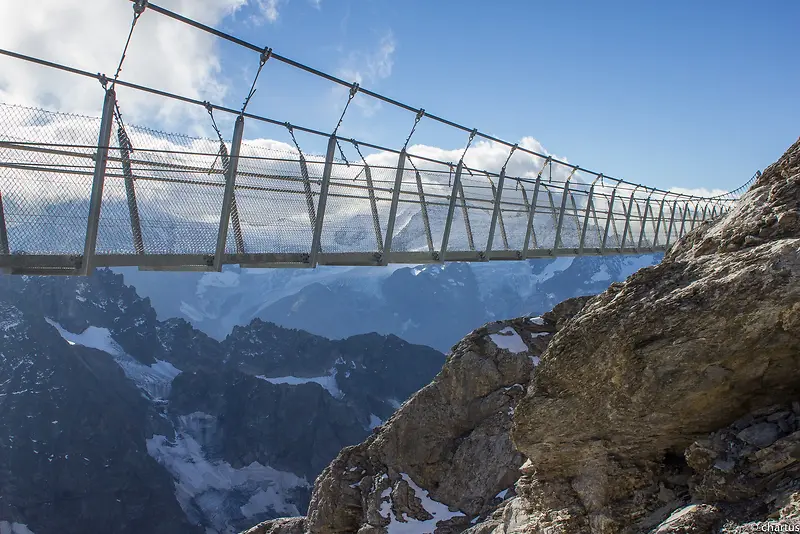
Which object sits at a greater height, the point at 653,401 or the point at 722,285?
the point at 722,285

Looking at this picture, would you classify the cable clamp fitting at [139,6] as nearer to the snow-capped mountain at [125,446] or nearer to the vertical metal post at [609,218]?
the vertical metal post at [609,218]

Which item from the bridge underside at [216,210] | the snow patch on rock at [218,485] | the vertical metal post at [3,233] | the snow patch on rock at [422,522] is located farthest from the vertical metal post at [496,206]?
the snow patch on rock at [218,485]

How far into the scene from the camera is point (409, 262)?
12.5 metres

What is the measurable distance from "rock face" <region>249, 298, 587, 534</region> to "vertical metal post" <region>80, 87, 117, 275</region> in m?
15.7

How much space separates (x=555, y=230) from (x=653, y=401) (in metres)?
10.9

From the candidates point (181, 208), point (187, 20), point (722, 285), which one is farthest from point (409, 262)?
point (722, 285)

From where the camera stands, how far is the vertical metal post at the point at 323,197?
33.2ft

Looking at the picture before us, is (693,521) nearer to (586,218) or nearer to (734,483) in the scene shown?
(734,483)

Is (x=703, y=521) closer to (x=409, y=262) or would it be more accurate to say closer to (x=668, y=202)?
(x=409, y=262)

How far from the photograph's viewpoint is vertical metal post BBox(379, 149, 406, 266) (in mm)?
11477

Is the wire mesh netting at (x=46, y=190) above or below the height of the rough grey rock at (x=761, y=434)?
above

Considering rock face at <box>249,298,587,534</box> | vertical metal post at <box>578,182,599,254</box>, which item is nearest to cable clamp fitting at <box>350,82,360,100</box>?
vertical metal post at <box>578,182,599,254</box>

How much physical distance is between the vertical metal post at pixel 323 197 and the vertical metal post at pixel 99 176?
3258mm

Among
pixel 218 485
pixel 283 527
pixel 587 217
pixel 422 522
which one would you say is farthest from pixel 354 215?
pixel 218 485
